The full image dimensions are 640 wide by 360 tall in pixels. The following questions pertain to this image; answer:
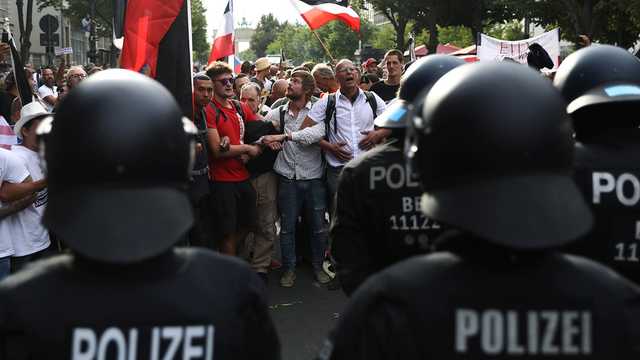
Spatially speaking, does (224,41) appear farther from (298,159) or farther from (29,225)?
(29,225)

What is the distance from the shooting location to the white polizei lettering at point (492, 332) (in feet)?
5.91

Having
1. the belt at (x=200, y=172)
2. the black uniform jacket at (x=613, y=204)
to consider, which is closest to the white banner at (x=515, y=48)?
the belt at (x=200, y=172)

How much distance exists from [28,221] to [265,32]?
522 feet

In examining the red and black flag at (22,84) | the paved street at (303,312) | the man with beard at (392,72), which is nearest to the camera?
the paved street at (303,312)

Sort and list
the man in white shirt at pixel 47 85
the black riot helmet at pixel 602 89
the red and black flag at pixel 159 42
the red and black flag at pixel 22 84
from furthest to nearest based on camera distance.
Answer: the man in white shirt at pixel 47 85 < the red and black flag at pixel 22 84 < the red and black flag at pixel 159 42 < the black riot helmet at pixel 602 89

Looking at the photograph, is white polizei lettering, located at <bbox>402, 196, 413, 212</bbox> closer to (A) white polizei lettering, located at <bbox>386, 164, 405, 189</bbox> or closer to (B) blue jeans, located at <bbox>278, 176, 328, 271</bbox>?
(A) white polizei lettering, located at <bbox>386, 164, 405, 189</bbox>

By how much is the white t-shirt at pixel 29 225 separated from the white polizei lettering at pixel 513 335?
3.97m

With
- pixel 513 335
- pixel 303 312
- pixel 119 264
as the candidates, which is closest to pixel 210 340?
pixel 119 264

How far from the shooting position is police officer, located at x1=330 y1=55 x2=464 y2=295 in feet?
12.0

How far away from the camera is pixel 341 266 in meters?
3.73

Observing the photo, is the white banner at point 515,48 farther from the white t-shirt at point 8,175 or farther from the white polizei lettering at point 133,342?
the white polizei lettering at point 133,342

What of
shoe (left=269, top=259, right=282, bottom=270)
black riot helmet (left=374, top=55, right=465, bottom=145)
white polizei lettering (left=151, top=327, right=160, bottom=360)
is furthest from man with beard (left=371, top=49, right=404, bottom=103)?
white polizei lettering (left=151, top=327, right=160, bottom=360)

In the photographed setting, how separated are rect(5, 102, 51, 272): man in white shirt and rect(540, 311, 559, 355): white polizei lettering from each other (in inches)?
153

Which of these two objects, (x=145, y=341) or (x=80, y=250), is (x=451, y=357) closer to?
(x=145, y=341)
